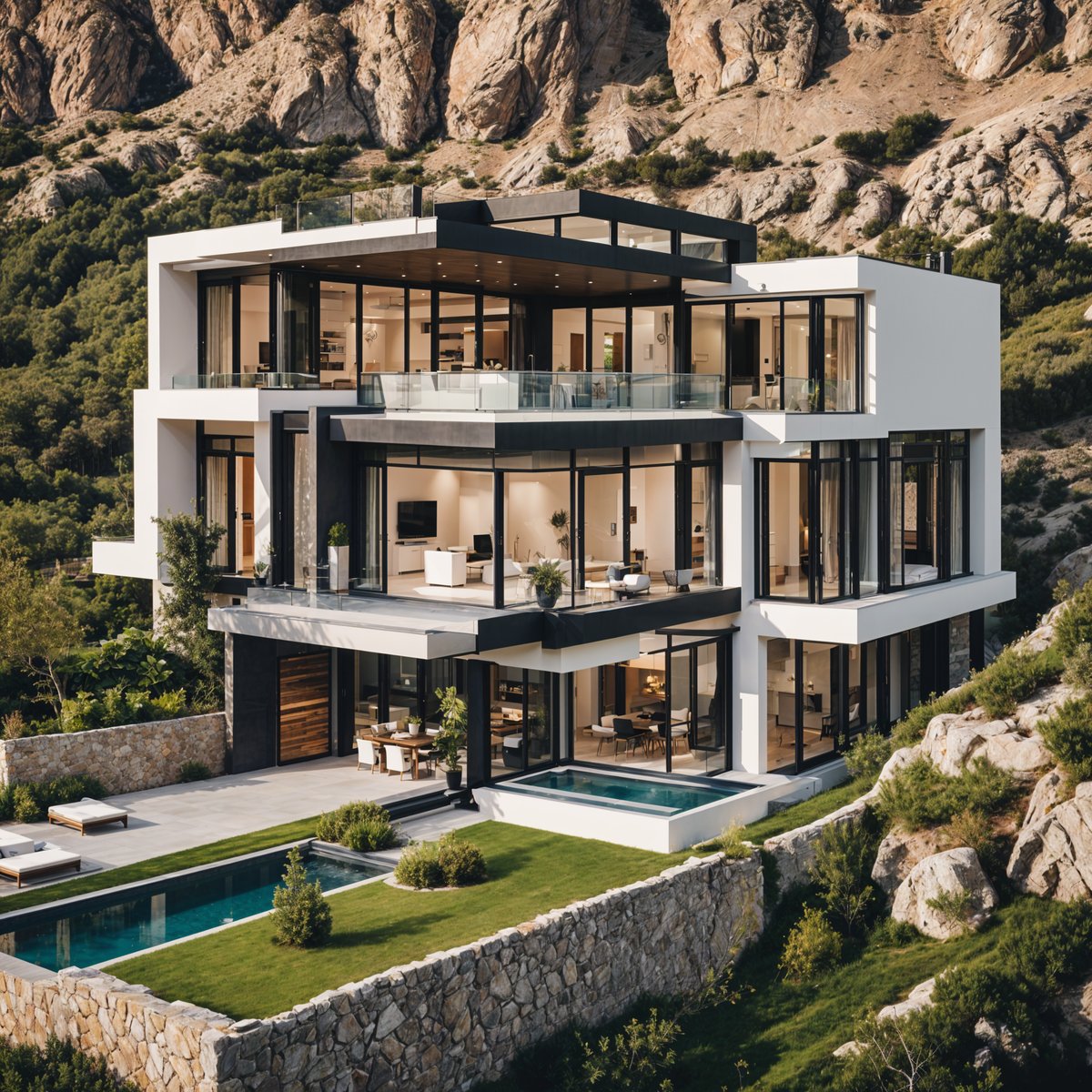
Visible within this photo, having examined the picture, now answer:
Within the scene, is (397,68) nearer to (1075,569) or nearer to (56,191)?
(56,191)

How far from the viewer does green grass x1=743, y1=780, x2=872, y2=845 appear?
2033 cm

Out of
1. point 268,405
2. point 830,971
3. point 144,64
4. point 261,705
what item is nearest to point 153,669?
point 261,705

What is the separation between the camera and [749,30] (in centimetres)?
8406

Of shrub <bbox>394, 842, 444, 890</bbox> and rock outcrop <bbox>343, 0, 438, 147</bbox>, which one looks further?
rock outcrop <bbox>343, 0, 438, 147</bbox>

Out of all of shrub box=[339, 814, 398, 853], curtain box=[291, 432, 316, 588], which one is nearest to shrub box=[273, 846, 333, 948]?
shrub box=[339, 814, 398, 853]

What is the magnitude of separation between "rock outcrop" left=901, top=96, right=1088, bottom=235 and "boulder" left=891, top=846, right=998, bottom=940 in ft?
159

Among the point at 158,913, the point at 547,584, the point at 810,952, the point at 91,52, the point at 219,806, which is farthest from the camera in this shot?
the point at 91,52

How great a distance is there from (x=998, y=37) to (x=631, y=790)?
6946cm

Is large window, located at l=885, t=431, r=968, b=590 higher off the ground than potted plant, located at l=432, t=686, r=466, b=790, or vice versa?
large window, located at l=885, t=431, r=968, b=590

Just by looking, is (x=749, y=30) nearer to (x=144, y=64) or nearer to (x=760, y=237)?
(x=760, y=237)

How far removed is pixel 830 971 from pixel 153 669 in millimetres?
12559

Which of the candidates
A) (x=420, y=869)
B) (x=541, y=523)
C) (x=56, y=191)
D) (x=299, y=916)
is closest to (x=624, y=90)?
(x=56, y=191)

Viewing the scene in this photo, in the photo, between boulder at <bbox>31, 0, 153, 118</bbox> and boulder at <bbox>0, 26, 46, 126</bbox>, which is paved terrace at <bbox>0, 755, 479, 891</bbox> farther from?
boulder at <bbox>0, 26, 46, 126</bbox>

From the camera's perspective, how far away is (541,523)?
2266 centimetres
